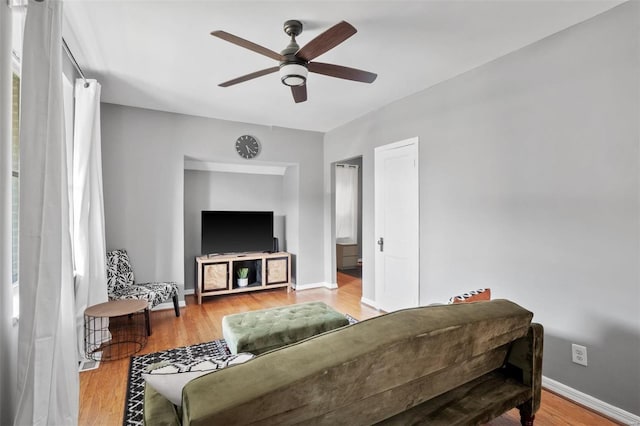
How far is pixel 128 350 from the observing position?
10.00 ft

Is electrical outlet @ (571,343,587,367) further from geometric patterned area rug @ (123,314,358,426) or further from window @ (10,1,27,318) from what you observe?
window @ (10,1,27,318)

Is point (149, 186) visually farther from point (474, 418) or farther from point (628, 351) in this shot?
point (628, 351)

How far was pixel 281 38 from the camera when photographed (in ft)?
8.07

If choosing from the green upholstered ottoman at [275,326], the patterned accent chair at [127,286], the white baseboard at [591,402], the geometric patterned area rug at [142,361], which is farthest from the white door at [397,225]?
Result: the patterned accent chair at [127,286]

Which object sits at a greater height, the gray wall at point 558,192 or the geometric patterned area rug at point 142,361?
the gray wall at point 558,192

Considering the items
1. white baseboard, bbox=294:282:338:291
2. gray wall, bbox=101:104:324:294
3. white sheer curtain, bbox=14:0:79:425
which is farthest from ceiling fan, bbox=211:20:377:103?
white baseboard, bbox=294:282:338:291

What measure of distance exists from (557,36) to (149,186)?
449 centimetres

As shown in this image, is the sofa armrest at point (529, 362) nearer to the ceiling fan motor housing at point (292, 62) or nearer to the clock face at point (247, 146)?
the ceiling fan motor housing at point (292, 62)

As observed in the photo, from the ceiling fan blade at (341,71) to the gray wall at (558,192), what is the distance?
Result: 4.10ft

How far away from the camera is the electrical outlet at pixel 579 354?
2197 millimetres

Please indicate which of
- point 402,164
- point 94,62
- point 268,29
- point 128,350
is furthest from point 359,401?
point 94,62

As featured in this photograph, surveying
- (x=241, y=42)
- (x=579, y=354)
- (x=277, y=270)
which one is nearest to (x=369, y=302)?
(x=277, y=270)

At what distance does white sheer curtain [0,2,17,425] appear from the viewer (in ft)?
4.21

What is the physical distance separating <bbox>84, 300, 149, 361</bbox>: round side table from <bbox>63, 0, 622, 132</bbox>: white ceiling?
88.4 inches
